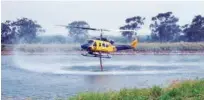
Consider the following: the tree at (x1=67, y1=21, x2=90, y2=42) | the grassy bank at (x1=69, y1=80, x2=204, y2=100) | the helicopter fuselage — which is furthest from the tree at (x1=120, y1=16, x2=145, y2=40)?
the grassy bank at (x1=69, y1=80, x2=204, y2=100)

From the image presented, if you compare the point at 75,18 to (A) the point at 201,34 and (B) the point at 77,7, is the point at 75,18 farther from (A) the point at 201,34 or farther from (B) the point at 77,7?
(A) the point at 201,34

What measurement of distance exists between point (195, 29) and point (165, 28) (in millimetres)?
395

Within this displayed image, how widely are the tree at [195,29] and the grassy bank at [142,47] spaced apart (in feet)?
0.26

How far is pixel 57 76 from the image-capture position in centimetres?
821

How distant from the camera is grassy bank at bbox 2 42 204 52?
26.6ft

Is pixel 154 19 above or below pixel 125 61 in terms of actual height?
above

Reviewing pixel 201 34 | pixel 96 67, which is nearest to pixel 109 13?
pixel 96 67

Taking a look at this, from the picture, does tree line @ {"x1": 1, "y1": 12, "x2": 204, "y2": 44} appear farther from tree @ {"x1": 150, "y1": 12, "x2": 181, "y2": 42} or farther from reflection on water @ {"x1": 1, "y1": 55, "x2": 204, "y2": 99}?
reflection on water @ {"x1": 1, "y1": 55, "x2": 204, "y2": 99}

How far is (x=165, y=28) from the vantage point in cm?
837

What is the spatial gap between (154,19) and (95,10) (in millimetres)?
783

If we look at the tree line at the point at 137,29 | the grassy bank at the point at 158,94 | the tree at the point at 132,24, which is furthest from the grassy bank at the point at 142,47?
the grassy bank at the point at 158,94

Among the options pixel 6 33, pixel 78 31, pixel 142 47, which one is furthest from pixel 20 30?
pixel 142 47

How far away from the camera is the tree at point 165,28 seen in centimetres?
819

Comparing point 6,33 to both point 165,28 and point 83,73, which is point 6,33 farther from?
point 165,28
